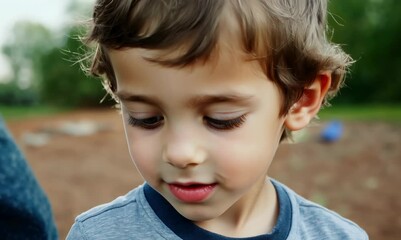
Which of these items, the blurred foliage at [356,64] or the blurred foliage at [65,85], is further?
the blurred foliage at [65,85]

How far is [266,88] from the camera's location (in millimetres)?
1541

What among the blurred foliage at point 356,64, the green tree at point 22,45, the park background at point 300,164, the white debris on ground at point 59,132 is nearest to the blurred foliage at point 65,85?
the blurred foliage at point 356,64

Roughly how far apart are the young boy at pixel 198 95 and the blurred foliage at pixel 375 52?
20.6 metres

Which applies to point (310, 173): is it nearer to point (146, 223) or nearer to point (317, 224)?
point (317, 224)

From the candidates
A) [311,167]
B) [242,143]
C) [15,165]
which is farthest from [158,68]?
[311,167]

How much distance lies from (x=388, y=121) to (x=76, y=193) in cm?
769

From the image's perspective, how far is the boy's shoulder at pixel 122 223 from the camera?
5.43ft

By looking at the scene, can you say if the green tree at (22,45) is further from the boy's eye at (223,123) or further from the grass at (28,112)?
the boy's eye at (223,123)

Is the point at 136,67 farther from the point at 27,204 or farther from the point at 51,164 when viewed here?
the point at 51,164

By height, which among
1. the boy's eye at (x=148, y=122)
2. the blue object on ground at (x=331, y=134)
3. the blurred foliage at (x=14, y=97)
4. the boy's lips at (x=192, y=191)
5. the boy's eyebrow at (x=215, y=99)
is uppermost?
the boy's eyebrow at (x=215, y=99)

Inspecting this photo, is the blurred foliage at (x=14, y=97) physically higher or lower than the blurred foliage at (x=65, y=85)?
lower

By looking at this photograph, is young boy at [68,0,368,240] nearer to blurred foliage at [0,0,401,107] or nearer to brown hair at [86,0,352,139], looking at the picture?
brown hair at [86,0,352,139]

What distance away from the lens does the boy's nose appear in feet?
4.67

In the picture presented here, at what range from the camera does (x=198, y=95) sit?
1.42 meters
